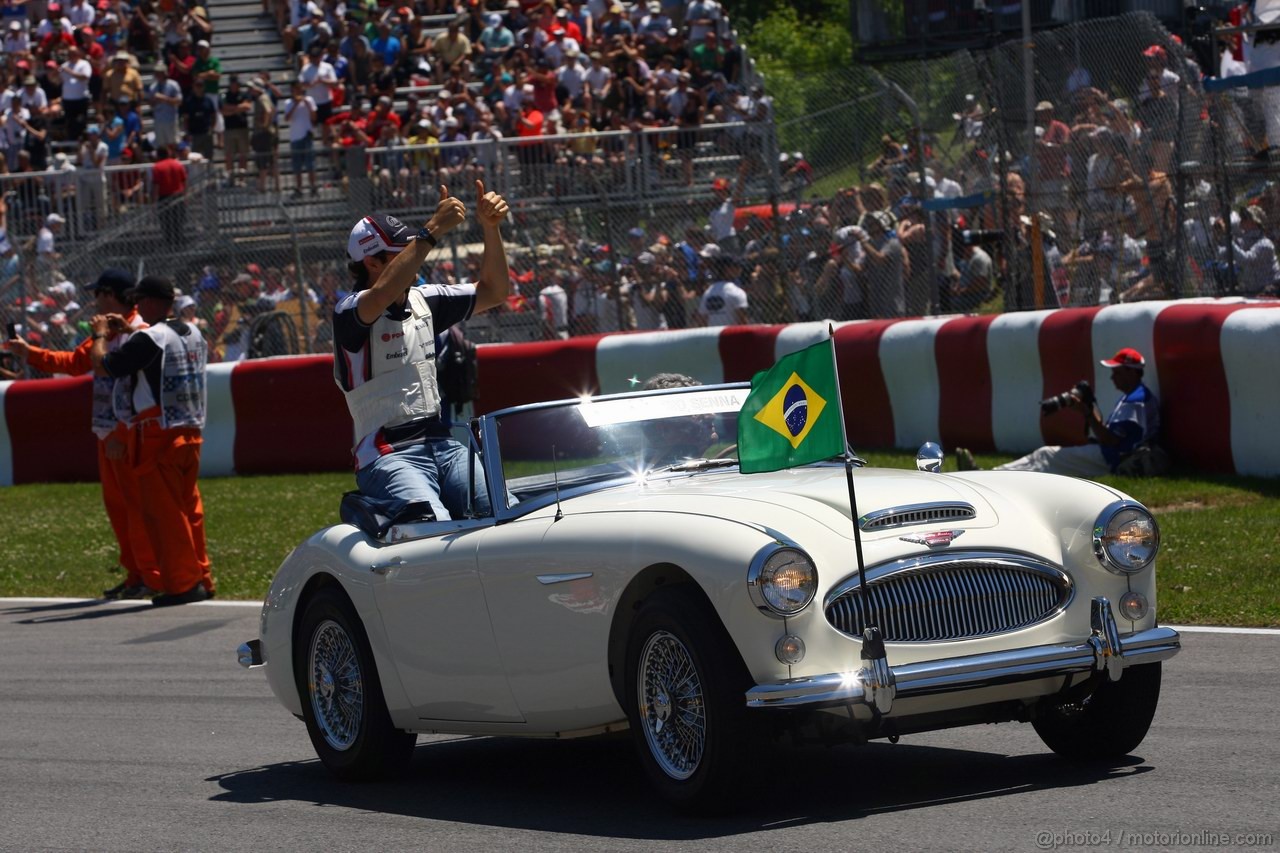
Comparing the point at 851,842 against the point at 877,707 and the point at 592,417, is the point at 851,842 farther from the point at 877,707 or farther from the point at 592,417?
the point at 592,417

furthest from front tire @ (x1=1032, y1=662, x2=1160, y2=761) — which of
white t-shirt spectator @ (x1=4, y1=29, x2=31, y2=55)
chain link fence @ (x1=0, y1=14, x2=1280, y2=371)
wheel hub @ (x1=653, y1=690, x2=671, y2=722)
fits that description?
white t-shirt spectator @ (x1=4, y1=29, x2=31, y2=55)

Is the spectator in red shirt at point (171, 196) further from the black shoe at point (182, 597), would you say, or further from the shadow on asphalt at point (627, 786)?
the shadow on asphalt at point (627, 786)

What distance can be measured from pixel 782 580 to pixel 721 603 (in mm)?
178

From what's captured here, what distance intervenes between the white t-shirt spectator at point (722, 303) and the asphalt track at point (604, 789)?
→ 836cm

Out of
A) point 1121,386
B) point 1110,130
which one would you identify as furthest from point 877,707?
point 1110,130

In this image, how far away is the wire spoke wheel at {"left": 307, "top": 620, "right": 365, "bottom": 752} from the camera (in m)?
6.63

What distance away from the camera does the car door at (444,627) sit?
A: 19.6 feet

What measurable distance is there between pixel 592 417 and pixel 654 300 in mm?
10241

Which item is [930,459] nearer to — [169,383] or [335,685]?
[335,685]

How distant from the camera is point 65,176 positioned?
21219mm

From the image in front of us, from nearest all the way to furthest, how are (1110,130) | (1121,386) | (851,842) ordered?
(851,842) < (1121,386) < (1110,130)

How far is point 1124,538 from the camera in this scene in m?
5.61

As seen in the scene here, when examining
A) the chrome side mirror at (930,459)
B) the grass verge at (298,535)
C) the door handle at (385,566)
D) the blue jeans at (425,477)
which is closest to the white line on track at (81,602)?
the grass verge at (298,535)

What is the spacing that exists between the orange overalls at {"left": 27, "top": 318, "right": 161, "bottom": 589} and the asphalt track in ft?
11.3
